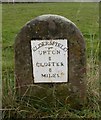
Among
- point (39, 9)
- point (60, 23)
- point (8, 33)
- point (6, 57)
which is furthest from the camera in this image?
point (39, 9)

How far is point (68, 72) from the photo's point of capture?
4664 millimetres

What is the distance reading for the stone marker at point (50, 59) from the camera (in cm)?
458

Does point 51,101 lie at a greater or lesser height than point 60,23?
lesser

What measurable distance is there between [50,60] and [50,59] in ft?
0.04

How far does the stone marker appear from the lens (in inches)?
180

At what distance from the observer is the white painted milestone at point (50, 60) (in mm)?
4625

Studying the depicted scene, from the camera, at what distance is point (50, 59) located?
15.3ft

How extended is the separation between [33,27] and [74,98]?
0.86 meters

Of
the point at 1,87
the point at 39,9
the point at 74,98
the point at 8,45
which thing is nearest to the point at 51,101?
the point at 74,98

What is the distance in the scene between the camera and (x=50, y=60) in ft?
15.4

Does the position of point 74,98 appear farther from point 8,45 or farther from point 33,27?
point 8,45

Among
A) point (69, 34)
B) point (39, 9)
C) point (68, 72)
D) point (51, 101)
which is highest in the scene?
point (39, 9)

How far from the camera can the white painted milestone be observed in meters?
4.62

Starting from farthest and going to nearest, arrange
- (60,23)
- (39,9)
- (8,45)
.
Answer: (39,9)
(8,45)
(60,23)
